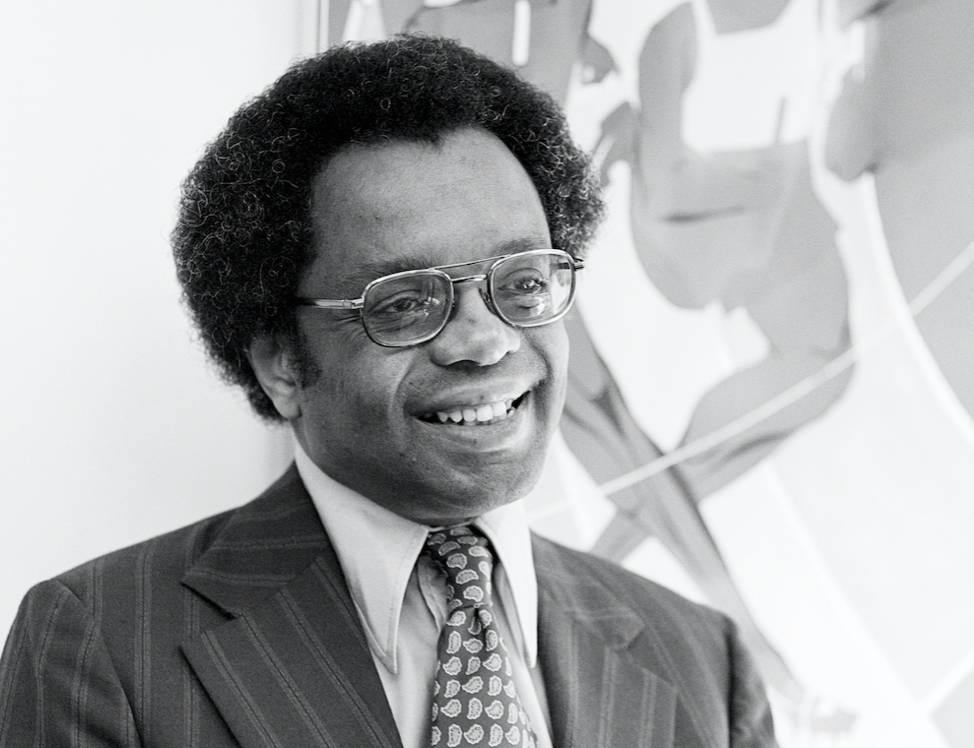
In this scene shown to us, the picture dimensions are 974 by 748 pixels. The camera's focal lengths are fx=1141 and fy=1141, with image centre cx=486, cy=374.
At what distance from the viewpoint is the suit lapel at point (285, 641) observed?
53.9 inches

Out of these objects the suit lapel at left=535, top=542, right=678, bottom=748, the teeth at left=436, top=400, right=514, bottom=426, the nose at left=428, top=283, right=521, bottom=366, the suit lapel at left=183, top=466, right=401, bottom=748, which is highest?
the nose at left=428, top=283, right=521, bottom=366

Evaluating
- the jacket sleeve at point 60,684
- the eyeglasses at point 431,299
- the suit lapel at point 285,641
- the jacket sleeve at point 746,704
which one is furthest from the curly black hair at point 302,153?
the jacket sleeve at point 746,704

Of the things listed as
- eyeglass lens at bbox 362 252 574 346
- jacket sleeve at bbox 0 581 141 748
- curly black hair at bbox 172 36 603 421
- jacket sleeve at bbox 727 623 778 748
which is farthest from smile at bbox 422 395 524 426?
jacket sleeve at bbox 727 623 778 748

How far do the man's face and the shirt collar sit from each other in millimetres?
26

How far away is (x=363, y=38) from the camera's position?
2.07 m

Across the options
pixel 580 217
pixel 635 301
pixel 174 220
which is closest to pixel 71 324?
pixel 174 220

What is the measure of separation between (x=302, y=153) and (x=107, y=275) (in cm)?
52

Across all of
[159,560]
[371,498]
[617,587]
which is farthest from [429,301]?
[617,587]

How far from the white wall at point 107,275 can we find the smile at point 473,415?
64 centimetres

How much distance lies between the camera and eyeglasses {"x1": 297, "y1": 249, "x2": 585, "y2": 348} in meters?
1.41

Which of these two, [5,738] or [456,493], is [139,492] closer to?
[5,738]

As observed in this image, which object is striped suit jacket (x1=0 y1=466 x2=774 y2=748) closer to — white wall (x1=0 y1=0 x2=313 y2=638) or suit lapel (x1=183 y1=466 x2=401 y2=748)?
suit lapel (x1=183 y1=466 x2=401 y2=748)

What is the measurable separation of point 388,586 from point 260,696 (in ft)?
0.68

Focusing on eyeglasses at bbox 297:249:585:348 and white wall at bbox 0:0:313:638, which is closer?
eyeglasses at bbox 297:249:585:348
